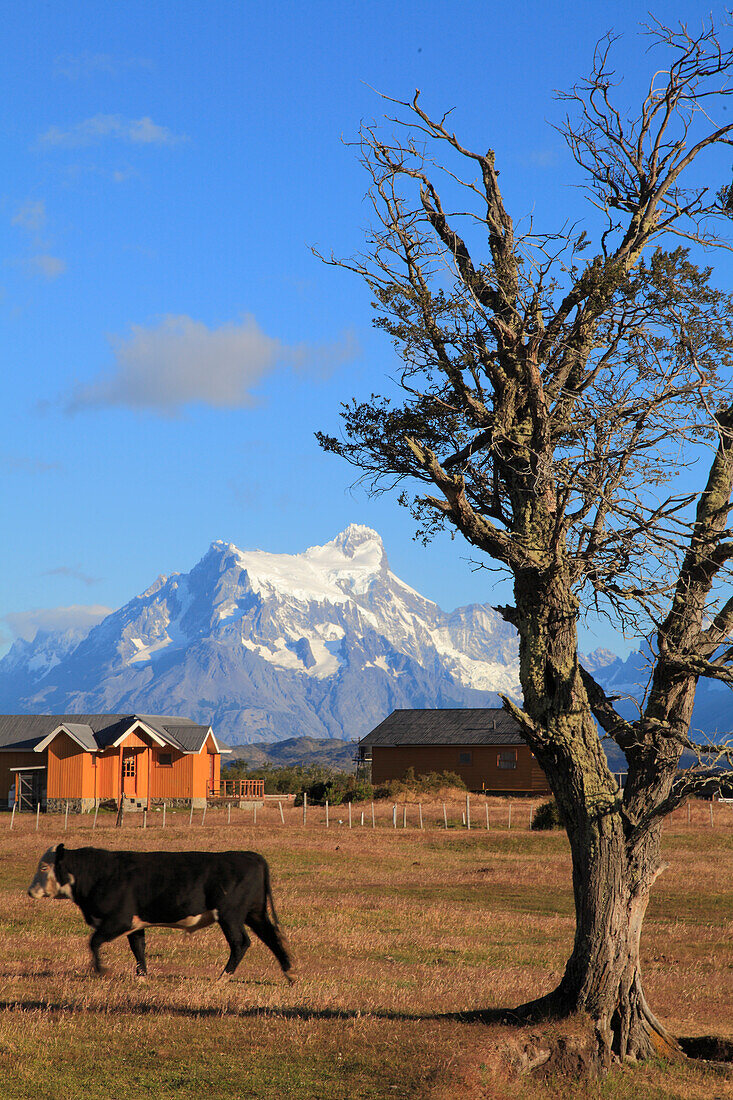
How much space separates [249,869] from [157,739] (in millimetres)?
57162

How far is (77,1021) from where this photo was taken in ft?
37.6

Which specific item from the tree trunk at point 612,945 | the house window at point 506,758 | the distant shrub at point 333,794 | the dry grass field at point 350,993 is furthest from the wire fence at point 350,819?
the tree trunk at point 612,945

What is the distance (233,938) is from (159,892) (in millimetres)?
1248

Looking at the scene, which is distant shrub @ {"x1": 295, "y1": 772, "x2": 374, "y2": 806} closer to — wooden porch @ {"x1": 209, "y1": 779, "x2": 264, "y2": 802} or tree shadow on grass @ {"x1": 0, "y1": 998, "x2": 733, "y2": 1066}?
wooden porch @ {"x1": 209, "y1": 779, "x2": 264, "y2": 802}

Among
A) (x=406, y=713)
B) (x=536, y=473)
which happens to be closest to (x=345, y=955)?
(x=536, y=473)

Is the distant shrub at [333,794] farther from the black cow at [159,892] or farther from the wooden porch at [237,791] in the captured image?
the black cow at [159,892]

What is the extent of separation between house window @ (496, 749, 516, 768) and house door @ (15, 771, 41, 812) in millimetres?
36818

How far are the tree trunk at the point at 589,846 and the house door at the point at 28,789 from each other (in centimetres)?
6008

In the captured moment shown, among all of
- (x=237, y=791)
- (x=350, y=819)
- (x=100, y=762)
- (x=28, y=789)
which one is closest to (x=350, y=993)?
(x=350, y=819)

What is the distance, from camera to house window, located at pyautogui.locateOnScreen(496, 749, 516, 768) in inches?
3209

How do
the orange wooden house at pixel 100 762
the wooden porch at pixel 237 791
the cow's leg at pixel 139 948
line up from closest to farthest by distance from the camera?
1. the cow's leg at pixel 139 948
2. the orange wooden house at pixel 100 762
3. the wooden porch at pixel 237 791

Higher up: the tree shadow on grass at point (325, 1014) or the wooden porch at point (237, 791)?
the tree shadow on grass at point (325, 1014)

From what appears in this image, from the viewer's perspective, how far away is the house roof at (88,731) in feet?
220

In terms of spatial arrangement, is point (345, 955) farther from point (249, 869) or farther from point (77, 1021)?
point (77, 1021)
